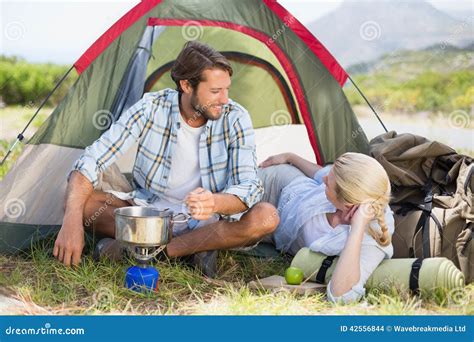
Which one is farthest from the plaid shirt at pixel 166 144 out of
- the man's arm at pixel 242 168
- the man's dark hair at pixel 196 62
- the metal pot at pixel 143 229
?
the metal pot at pixel 143 229

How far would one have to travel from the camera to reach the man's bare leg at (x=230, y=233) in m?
2.72

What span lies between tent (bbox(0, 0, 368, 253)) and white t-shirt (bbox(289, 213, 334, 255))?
83 centimetres

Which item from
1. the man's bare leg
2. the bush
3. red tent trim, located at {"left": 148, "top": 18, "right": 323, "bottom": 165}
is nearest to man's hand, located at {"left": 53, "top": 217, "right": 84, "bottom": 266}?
the man's bare leg

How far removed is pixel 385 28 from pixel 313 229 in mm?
11062

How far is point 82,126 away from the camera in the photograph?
3.27 m

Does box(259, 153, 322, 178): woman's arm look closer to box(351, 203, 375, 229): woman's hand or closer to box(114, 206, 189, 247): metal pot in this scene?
box(351, 203, 375, 229): woman's hand

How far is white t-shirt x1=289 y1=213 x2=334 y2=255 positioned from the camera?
9.27 ft

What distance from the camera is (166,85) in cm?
400

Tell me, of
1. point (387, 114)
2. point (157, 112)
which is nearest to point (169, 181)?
point (157, 112)

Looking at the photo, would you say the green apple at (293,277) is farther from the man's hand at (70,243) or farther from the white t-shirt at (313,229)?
the man's hand at (70,243)

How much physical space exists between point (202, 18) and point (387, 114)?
602 cm

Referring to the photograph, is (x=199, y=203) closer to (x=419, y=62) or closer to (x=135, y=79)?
(x=135, y=79)

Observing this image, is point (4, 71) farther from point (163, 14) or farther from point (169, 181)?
point (169, 181)

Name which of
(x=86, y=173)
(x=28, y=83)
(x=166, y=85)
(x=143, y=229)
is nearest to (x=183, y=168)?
(x=86, y=173)
